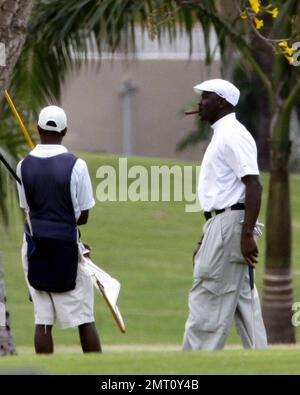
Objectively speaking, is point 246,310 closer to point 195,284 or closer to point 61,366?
point 195,284

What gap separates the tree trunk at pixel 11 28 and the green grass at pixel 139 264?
5080mm

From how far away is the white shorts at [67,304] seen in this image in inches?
332

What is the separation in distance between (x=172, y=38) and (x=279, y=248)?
7.02ft

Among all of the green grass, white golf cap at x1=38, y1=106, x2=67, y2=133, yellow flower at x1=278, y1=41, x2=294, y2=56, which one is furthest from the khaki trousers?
the green grass

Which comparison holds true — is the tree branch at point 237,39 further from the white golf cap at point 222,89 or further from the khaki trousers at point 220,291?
the khaki trousers at point 220,291

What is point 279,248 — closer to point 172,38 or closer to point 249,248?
point 172,38

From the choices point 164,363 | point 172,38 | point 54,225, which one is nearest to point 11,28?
→ point 54,225

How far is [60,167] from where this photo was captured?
833cm

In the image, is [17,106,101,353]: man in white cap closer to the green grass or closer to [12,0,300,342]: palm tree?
[12,0,300,342]: palm tree

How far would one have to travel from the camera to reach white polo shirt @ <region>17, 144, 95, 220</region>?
8.36 m

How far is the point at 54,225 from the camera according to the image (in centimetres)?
833

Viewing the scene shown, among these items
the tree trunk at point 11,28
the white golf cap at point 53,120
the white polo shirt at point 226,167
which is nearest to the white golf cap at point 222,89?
the white polo shirt at point 226,167

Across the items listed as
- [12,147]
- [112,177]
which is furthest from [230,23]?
[112,177]

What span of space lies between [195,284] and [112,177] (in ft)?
35.6
